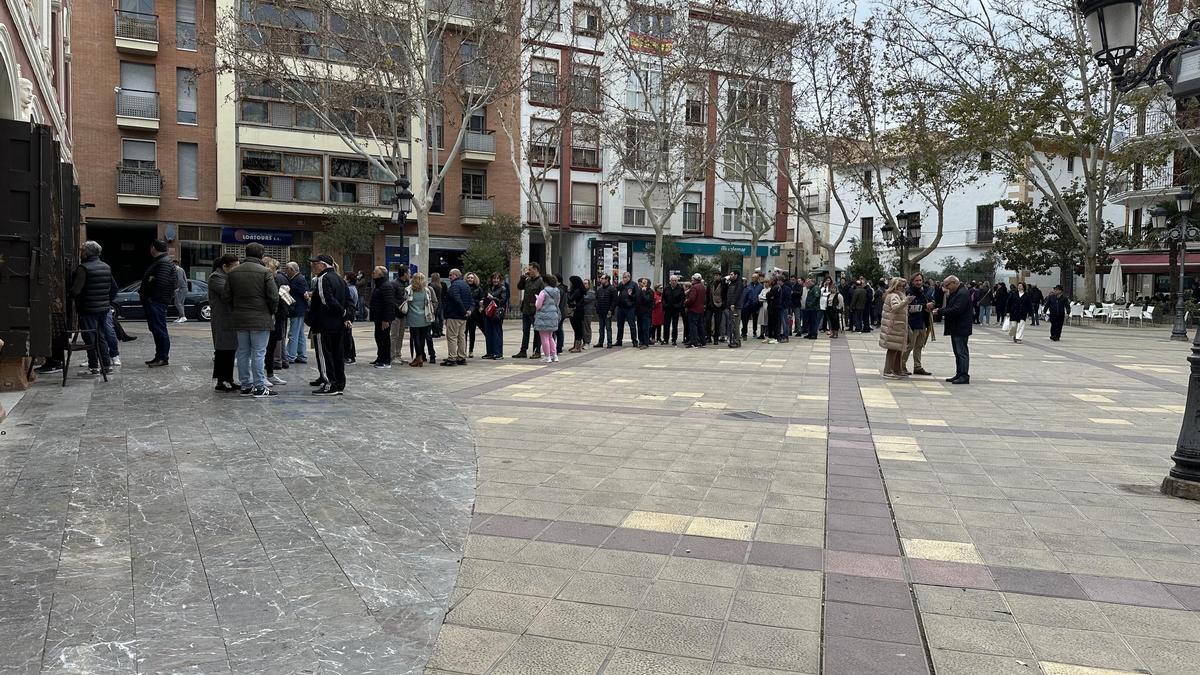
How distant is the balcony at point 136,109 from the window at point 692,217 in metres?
25.5

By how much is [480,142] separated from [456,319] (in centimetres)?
2531

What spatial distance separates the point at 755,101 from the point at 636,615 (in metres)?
27.4

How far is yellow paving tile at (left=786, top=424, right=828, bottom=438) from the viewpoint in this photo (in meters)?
7.71

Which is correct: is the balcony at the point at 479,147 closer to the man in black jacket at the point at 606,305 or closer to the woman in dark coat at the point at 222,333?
the man in black jacket at the point at 606,305

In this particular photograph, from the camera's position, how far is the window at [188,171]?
106 feet

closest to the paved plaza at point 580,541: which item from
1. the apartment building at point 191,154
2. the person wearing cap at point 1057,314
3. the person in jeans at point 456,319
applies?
the person in jeans at point 456,319

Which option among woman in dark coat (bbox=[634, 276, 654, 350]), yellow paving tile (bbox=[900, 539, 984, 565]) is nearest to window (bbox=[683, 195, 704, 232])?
woman in dark coat (bbox=[634, 276, 654, 350])

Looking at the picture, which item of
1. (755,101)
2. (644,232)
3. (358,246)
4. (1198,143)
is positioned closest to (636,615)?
(755,101)

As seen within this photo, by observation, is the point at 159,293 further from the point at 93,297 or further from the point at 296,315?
the point at 296,315

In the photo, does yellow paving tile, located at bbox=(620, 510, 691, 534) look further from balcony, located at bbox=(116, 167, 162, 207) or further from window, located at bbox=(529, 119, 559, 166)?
window, located at bbox=(529, 119, 559, 166)

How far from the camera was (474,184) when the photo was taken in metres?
38.8

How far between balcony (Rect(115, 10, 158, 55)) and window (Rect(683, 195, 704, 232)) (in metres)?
25.8

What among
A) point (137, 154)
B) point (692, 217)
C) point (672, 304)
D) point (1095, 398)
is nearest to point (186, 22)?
point (137, 154)

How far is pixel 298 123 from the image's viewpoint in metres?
33.2
